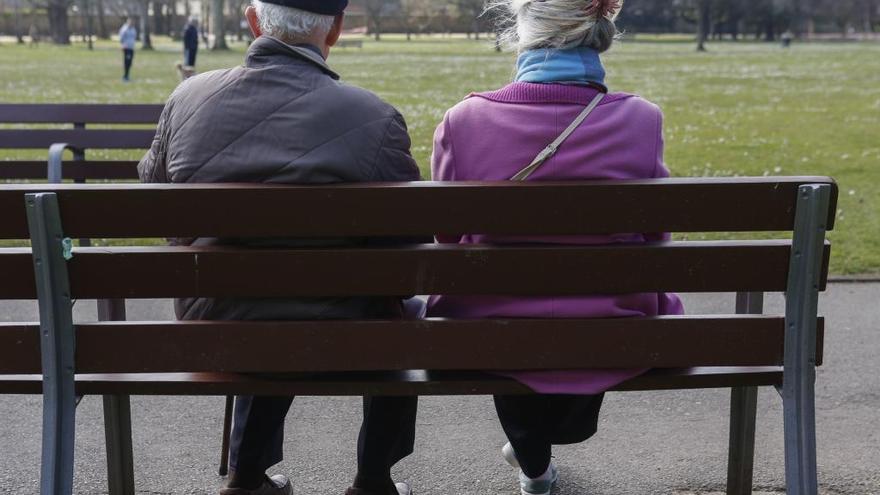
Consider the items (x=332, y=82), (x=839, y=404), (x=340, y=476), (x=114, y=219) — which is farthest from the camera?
(x=839, y=404)

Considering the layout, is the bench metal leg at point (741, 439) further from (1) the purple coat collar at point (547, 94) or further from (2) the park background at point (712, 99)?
(2) the park background at point (712, 99)

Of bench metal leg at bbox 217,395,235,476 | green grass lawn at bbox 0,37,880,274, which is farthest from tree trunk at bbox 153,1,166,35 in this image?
bench metal leg at bbox 217,395,235,476

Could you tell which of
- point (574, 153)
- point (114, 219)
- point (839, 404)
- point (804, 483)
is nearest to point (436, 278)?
point (574, 153)

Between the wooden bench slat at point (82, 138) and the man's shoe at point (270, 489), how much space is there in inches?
139

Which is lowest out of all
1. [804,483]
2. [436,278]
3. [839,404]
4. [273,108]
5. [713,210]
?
[839,404]

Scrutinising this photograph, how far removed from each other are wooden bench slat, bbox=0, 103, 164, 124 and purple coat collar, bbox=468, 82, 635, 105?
4313 millimetres

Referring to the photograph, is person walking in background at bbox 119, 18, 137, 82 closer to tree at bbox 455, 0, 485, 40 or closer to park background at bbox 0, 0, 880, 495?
park background at bbox 0, 0, 880, 495

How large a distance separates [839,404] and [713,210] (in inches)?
91.0

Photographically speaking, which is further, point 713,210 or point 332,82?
point 332,82

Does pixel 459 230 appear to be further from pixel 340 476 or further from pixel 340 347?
pixel 340 476

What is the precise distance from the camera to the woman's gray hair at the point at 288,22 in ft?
10.2

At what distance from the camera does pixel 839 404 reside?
479 cm

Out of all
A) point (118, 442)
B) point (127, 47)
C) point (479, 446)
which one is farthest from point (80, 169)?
point (127, 47)

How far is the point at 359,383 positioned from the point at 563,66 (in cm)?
99
